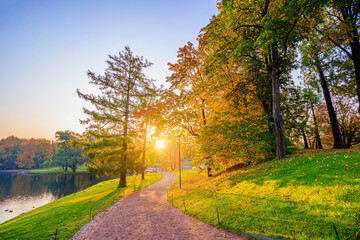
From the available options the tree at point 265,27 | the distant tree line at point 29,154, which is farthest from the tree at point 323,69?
the distant tree line at point 29,154

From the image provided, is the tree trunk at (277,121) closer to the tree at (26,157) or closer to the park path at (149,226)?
the park path at (149,226)

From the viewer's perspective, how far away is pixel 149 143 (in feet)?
83.7

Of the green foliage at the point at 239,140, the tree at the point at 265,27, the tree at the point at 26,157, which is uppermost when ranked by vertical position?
the tree at the point at 265,27

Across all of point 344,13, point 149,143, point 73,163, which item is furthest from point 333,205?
point 73,163

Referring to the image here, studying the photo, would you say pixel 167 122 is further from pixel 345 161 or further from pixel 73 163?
pixel 73 163

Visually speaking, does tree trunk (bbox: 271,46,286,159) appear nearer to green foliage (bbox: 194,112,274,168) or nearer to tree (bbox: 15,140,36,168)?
green foliage (bbox: 194,112,274,168)

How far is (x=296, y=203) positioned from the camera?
5738 mm

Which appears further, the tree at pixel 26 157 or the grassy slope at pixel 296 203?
the tree at pixel 26 157

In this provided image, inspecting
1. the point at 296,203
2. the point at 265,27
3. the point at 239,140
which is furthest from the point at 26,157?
the point at 265,27

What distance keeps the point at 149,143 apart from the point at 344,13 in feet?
86.5

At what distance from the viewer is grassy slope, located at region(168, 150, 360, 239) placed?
14.7 ft

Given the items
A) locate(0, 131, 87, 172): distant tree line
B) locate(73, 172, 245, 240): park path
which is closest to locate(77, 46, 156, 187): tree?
locate(73, 172, 245, 240): park path

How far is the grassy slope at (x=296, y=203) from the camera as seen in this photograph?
447cm

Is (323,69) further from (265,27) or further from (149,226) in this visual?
(149,226)
